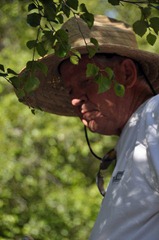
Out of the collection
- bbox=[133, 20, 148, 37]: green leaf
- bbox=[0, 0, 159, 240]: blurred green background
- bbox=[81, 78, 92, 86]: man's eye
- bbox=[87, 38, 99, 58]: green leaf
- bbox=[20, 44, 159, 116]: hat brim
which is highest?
bbox=[87, 38, 99, 58]: green leaf

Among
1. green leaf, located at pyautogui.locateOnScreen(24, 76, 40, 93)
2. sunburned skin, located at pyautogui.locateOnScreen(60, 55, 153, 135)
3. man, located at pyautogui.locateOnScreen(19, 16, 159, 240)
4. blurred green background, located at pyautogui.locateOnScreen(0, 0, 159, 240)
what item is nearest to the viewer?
green leaf, located at pyautogui.locateOnScreen(24, 76, 40, 93)

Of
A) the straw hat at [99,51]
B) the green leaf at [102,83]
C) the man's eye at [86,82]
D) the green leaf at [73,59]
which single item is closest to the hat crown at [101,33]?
the straw hat at [99,51]

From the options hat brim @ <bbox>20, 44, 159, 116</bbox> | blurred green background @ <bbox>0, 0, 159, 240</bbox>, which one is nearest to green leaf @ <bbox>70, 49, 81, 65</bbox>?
hat brim @ <bbox>20, 44, 159, 116</bbox>

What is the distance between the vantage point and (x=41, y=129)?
7.05 meters

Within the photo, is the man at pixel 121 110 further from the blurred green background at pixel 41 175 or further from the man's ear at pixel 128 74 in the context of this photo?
the blurred green background at pixel 41 175

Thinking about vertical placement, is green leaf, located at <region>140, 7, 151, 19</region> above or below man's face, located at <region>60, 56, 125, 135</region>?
above

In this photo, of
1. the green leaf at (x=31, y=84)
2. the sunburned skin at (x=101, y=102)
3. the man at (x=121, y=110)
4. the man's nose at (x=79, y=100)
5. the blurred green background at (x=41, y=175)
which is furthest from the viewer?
the blurred green background at (x=41, y=175)

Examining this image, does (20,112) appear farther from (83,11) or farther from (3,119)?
(83,11)

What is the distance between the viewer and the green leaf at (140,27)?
2.42 metres

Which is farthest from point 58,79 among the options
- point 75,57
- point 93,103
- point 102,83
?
point 102,83

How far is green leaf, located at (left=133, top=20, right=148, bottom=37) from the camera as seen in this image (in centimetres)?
242

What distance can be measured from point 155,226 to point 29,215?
4.36 m

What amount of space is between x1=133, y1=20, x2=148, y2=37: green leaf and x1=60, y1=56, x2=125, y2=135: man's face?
38cm

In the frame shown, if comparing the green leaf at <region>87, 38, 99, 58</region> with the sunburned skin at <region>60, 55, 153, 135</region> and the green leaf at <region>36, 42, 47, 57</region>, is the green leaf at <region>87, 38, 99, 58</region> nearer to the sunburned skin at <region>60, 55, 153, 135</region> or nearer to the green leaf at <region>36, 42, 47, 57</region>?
the green leaf at <region>36, 42, 47, 57</region>
